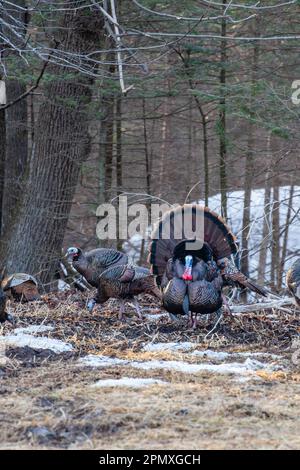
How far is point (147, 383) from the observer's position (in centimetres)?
525

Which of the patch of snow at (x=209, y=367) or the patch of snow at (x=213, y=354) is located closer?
the patch of snow at (x=209, y=367)

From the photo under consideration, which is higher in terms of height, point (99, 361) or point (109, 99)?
point (109, 99)

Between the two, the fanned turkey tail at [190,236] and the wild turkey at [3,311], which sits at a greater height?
the fanned turkey tail at [190,236]

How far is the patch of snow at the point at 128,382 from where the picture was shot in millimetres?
5164

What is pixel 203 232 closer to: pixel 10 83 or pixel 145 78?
pixel 145 78

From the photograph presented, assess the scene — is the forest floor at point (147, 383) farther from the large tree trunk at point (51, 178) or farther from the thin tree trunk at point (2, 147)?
the thin tree trunk at point (2, 147)

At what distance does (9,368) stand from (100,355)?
81 cm

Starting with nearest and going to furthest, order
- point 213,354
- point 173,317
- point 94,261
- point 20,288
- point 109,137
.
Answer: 1. point 213,354
2. point 173,317
3. point 94,261
4. point 20,288
5. point 109,137

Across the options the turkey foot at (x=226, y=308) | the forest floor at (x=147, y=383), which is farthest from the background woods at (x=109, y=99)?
the forest floor at (x=147, y=383)

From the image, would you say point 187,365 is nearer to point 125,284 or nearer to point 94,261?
point 125,284

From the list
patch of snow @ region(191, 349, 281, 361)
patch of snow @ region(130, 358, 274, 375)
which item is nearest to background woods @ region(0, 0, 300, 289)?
patch of snow @ region(191, 349, 281, 361)

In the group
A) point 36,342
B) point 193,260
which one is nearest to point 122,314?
point 193,260

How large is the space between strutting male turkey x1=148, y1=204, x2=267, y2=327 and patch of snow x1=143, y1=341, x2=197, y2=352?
67 cm

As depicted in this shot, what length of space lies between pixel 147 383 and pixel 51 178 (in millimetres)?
7014
